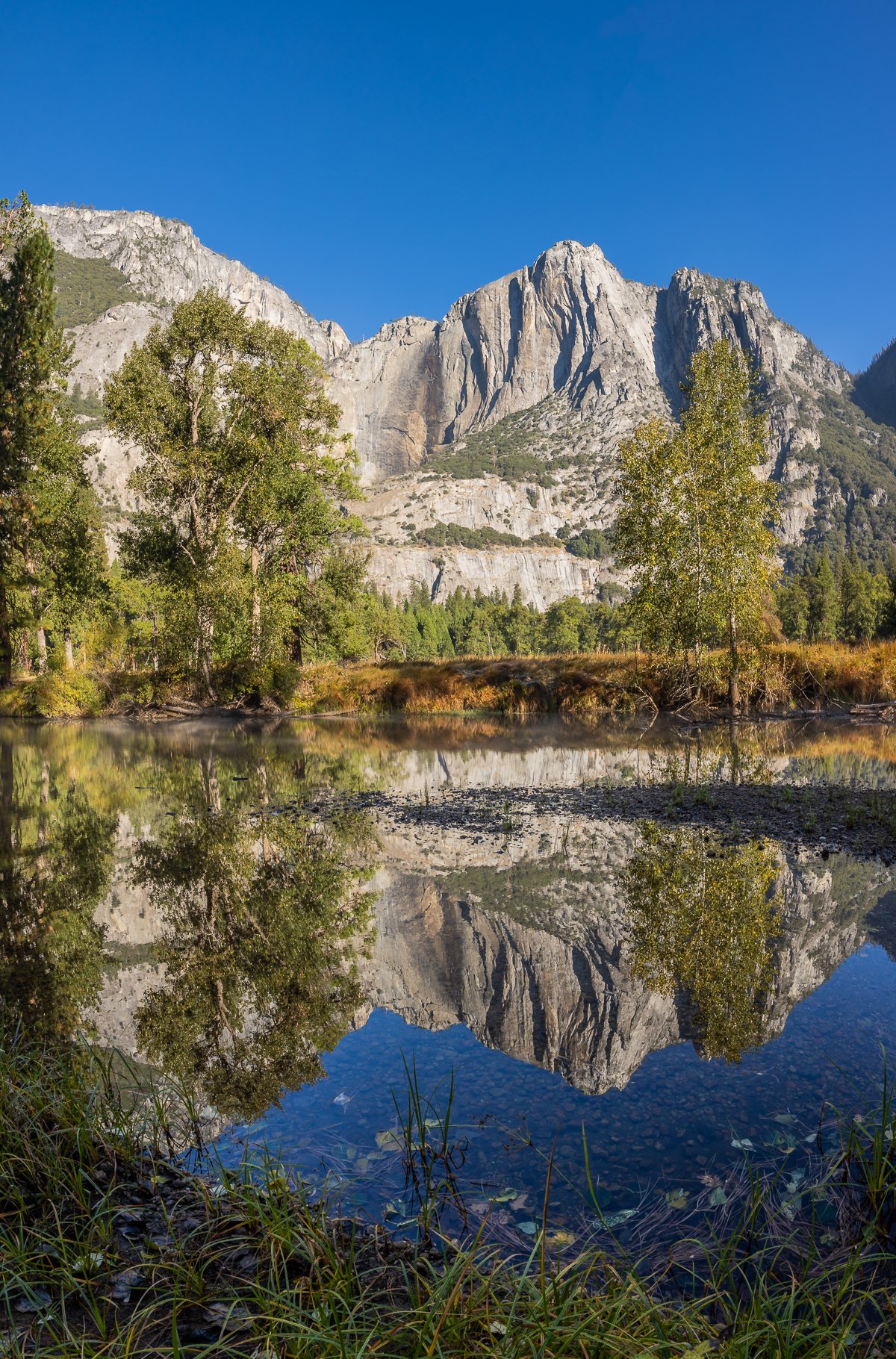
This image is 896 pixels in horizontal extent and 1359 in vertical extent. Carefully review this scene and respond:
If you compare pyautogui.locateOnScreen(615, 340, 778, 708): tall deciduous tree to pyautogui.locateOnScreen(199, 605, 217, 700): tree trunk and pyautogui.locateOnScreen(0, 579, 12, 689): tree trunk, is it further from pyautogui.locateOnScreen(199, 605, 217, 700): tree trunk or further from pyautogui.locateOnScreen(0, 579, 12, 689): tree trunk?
pyautogui.locateOnScreen(0, 579, 12, 689): tree trunk

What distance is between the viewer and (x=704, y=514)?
24297 millimetres

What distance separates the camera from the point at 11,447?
2627 centimetres

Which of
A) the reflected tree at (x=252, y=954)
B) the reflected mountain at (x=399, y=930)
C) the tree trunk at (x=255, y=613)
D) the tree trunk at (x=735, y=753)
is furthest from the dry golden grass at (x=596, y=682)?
the reflected tree at (x=252, y=954)

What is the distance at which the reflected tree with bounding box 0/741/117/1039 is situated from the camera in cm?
535

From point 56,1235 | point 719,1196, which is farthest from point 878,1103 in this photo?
point 56,1235

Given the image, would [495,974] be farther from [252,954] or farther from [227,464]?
[227,464]

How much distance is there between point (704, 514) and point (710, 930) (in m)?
20.6

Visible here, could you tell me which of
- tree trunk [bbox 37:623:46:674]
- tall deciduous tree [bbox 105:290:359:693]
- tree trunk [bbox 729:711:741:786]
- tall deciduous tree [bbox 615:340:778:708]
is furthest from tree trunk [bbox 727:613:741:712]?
tree trunk [bbox 37:623:46:674]

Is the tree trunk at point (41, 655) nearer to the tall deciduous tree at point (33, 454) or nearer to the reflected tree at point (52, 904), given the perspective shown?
the tall deciduous tree at point (33, 454)

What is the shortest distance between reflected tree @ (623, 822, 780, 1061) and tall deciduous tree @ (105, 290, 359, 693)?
24.6 metres

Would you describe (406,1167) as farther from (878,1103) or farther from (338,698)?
(338,698)

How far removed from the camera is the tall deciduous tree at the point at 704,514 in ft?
78.2

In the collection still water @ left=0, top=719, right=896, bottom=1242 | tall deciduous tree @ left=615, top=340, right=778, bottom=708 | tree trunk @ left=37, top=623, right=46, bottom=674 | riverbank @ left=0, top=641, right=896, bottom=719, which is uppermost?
tall deciduous tree @ left=615, top=340, right=778, bottom=708

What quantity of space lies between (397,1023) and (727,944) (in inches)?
110
